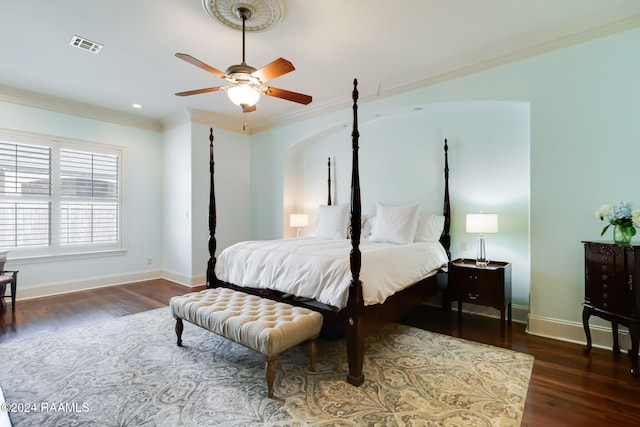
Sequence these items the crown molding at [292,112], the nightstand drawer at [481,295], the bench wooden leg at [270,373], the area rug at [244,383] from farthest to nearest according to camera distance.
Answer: the nightstand drawer at [481,295] → the crown molding at [292,112] → the bench wooden leg at [270,373] → the area rug at [244,383]

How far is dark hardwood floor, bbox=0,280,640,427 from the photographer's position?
1847 millimetres

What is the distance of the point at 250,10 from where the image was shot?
2.47 m

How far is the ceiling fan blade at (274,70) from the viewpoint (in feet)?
7.31

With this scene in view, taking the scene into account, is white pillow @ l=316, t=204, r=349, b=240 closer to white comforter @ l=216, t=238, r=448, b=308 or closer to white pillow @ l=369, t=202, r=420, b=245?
white pillow @ l=369, t=202, r=420, b=245

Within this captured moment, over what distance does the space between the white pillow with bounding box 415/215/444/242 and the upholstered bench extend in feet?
6.64

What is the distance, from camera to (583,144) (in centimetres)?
284

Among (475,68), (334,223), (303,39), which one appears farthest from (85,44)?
(475,68)

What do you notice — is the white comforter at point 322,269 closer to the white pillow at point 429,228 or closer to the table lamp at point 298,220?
the white pillow at point 429,228

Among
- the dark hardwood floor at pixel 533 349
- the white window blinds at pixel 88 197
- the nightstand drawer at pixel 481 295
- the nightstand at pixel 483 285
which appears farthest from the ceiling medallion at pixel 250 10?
the white window blinds at pixel 88 197

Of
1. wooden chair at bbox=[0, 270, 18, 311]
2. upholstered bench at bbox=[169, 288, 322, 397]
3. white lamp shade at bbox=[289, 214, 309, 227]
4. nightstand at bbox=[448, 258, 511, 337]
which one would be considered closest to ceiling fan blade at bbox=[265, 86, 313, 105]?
upholstered bench at bbox=[169, 288, 322, 397]

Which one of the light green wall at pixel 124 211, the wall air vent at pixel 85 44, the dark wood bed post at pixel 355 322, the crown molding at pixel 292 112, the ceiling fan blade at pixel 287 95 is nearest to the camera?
the dark wood bed post at pixel 355 322

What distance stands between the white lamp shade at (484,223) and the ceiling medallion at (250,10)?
8.84ft

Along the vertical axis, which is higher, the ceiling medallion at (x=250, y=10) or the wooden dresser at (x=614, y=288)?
the ceiling medallion at (x=250, y=10)

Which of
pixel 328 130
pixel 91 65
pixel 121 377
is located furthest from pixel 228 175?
pixel 121 377
